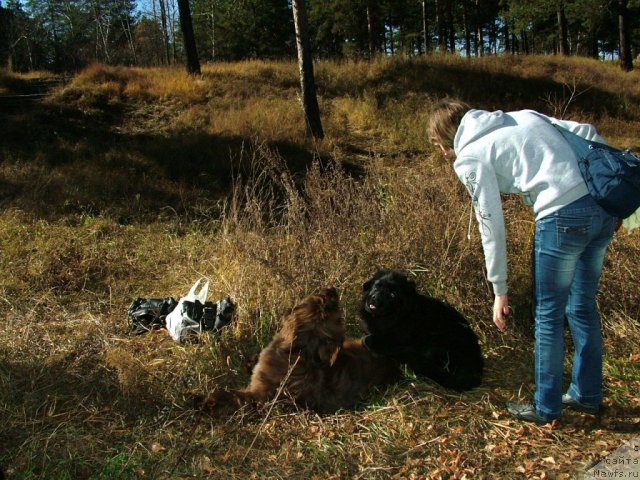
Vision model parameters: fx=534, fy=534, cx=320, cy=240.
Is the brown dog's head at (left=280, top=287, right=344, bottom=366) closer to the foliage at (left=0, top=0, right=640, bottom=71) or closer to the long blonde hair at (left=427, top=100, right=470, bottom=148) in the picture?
the long blonde hair at (left=427, top=100, right=470, bottom=148)

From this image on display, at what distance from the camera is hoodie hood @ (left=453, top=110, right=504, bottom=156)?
2855 millimetres

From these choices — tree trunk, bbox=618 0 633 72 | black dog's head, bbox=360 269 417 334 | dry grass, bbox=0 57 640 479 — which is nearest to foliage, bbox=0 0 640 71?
tree trunk, bbox=618 0 633 72

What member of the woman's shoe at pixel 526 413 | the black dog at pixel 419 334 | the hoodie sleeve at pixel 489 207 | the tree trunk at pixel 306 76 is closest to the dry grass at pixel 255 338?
the woman's shoe at pixel 526 413

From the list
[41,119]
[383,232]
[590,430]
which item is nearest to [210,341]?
[383,232]

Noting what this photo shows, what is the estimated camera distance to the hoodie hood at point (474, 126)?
9.37 ft

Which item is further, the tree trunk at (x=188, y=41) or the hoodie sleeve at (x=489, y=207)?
the tree trunk at (x=188, y=41)

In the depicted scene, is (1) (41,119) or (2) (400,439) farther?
(1) (41,119)

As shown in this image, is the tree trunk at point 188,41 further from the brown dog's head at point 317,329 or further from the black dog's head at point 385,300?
the black dog's head at point 385,300

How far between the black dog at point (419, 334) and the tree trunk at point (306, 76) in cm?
955

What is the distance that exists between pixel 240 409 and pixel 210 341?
0.85 meters

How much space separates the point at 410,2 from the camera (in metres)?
34.2

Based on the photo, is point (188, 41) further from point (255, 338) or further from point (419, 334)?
point (419, 334)

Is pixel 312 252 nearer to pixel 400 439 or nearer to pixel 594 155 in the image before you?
pixel 400 439

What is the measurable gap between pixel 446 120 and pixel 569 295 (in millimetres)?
1249
